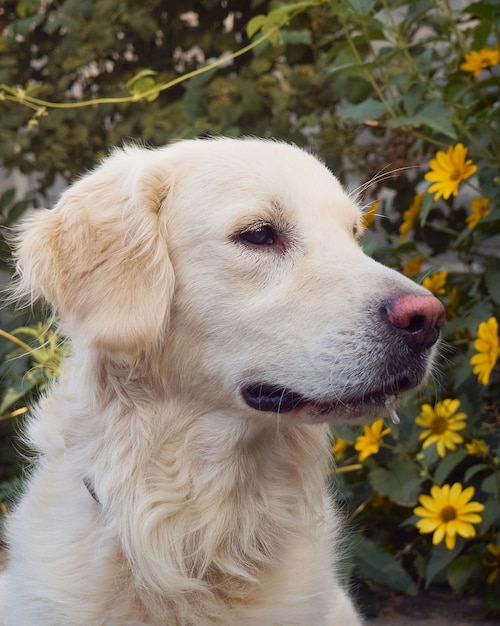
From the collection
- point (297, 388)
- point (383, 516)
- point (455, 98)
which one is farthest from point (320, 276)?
point (383, 516)

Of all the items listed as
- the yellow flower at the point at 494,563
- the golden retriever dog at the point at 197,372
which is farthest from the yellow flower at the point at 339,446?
the golden retriever dog at the point at 197,372

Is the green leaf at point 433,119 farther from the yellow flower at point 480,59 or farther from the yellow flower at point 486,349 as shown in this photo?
the yellow flower at point 486,349

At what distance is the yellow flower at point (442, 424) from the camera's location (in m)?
3.11

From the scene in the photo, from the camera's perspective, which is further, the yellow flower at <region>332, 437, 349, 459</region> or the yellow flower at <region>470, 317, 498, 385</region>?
the yellow flower at <region>332, 437, 349, 459</region>

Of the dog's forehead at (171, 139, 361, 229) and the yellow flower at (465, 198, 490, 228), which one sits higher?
the dog's forehead at (171, 139, 361, 229)

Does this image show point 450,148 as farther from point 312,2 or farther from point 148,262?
point 148,262

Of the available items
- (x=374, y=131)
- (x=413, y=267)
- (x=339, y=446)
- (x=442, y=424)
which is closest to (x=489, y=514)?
(x=442, y=424)

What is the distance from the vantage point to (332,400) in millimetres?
2166

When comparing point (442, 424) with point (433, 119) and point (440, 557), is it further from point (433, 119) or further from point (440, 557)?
point (433, 119)

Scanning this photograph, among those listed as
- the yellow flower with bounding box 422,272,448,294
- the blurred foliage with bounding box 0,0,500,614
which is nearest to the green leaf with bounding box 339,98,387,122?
the blurred foliage with bounding box 0,0,500,614

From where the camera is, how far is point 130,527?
7.54 ft

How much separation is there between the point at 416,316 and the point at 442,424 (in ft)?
3.83

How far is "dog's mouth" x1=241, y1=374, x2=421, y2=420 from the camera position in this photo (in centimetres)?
217

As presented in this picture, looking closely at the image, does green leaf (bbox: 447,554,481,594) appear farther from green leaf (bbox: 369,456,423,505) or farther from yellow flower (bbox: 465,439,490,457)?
yellow flower (bbox: 465,439,490,457)
